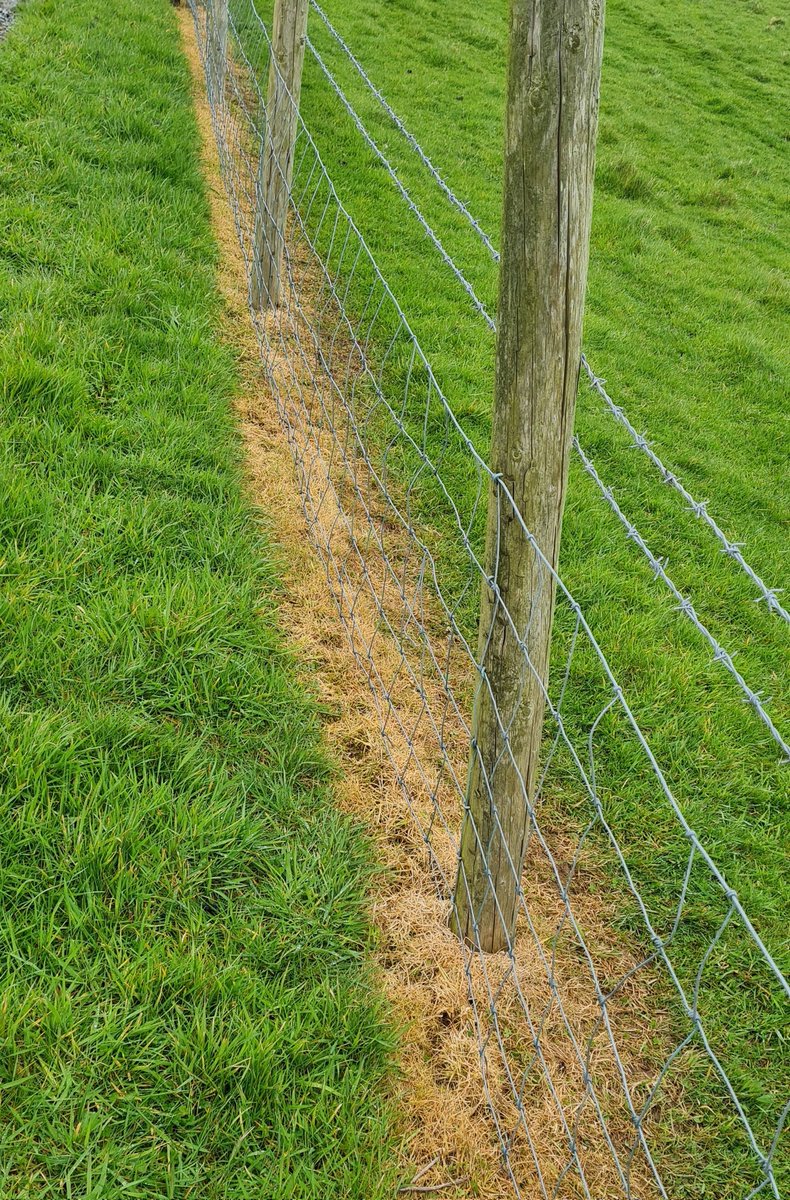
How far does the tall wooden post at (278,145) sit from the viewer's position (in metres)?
4.94

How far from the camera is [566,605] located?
4004mm

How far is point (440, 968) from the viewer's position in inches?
98.7

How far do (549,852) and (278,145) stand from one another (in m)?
4.70

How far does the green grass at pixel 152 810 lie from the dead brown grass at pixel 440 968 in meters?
0.13

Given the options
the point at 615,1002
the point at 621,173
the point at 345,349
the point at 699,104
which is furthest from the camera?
the point at 699,104

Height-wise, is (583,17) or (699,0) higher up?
(699,0)

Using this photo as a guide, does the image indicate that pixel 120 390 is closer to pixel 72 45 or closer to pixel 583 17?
pixel 583 17

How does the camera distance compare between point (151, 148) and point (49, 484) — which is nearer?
point (49, 484)

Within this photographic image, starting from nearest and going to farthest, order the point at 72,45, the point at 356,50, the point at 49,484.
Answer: the point at 49,484 → the point at 72,45 → the point at 356,50

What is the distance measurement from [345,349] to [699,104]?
11.5 meters

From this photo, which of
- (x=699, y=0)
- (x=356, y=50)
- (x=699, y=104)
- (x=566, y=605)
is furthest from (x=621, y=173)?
(x=699, y=0)

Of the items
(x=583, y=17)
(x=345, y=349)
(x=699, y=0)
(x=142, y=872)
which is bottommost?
(x=142, y=872)

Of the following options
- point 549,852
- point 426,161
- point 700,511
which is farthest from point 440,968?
point 426,161

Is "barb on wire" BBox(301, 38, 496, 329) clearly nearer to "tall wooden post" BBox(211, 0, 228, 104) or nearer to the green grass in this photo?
the green grass
